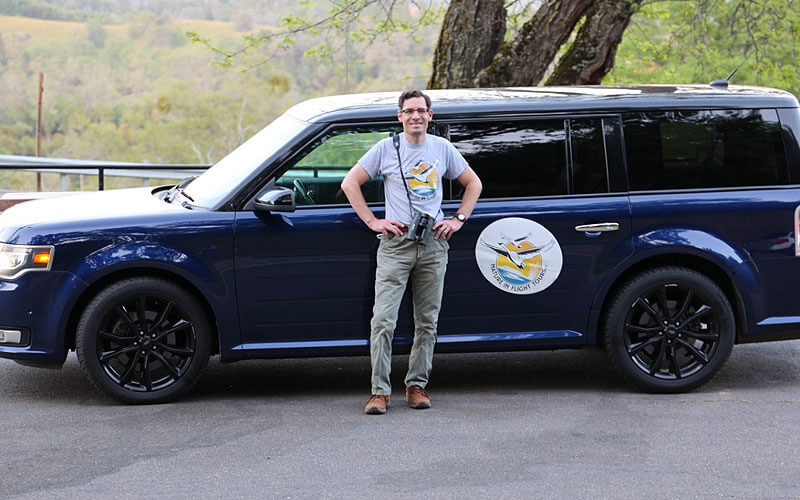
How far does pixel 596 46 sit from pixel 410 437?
8.13m

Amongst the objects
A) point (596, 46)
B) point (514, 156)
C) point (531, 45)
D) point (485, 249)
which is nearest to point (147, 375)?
point (485, 249)

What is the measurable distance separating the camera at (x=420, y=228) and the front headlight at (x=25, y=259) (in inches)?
78.0

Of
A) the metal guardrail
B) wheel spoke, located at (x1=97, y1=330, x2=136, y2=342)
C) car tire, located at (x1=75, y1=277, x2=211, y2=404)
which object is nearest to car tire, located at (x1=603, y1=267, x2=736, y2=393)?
car tire, located at (x1=75, y1=277, x2=211, y2=404)

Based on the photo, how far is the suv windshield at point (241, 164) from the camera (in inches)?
244

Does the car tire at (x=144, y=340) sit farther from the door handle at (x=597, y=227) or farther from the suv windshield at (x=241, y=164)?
the door handle at (x=597, y=227)

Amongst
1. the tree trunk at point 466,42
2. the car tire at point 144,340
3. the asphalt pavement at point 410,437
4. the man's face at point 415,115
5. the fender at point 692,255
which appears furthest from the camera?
the tree trunk at point 466,42

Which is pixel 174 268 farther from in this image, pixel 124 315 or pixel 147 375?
pixel 147 375

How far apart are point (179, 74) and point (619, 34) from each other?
62.8m

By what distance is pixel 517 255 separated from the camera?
20.4 ft

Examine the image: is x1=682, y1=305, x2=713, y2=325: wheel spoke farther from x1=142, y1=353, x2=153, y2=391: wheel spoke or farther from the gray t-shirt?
x1=142, y1=353, x2=153, y2=391: wheel spoke

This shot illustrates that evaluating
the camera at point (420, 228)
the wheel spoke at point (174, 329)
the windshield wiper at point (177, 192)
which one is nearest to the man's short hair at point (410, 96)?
the camera at point (420, 228)

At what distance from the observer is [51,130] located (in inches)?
2758

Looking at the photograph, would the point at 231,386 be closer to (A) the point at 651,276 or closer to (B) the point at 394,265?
(B) the point at 394,265

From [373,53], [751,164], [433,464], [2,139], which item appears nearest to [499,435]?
[433,464]
